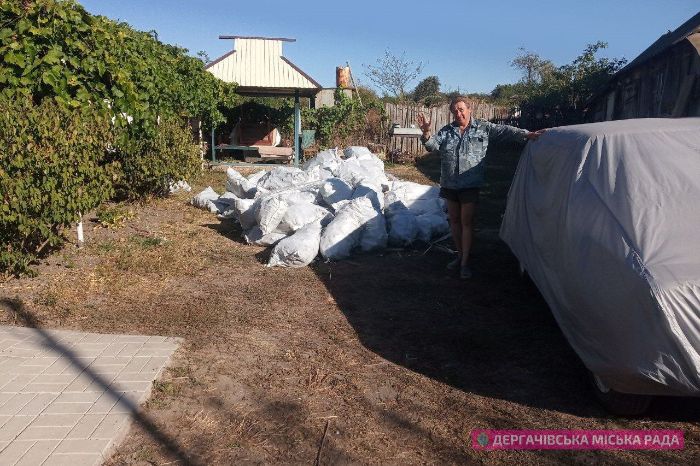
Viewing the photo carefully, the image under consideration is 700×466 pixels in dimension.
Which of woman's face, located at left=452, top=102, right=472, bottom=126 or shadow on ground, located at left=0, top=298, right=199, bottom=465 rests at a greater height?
woman's face, located at left=452, top=102, right=472, bottom=126

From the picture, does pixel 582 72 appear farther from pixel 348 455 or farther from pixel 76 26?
pixel 348 455

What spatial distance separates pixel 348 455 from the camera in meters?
3.02

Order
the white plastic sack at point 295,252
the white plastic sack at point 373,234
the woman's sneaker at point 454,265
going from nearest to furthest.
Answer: the woman's sneaker at point 454,265
the white plastic sack at point 295,252
the white plastic sack at point 373,234

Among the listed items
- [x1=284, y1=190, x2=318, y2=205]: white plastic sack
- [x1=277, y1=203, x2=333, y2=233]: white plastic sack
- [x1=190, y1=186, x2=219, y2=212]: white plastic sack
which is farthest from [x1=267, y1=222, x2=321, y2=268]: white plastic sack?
[x1=190, y1=186, x2=219, y2=212]: white plastic sack

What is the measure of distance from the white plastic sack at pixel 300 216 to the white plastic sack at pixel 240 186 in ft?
7.09

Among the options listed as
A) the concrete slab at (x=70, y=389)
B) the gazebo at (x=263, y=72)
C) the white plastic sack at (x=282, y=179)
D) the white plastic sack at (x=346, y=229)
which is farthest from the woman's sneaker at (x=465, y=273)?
the gazebo at (x=263, y=72)

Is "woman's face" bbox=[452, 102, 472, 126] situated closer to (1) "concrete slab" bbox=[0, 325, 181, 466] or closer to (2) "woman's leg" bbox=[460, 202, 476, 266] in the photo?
(2) "woman's leg" bbox=[460, 202, 476, 266]

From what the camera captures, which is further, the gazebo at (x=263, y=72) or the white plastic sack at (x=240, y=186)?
the gazebo at (x=263, y=72)

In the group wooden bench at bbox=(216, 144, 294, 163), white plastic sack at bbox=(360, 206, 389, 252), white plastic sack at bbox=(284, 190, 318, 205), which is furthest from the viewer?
wooden bench at bbox=(216, 144, 294, 163)

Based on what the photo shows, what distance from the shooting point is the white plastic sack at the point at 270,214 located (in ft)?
24.0

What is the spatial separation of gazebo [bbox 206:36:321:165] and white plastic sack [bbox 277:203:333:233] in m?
9.75

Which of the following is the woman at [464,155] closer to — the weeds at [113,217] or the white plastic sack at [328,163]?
the white plastic sack at [328,163]

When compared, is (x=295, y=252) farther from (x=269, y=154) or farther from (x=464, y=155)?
(x=269, y=154)

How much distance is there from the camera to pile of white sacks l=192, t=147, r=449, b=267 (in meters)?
6.77
